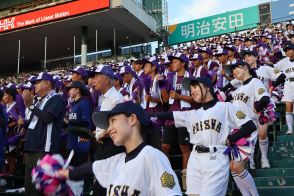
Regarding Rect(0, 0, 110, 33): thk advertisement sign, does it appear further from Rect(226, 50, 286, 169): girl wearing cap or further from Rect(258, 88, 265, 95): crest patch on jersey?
Rect(258, 88, 265, 95): crest patch on jersey

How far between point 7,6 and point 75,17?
444 inches

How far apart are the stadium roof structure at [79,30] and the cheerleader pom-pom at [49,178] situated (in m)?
23.6

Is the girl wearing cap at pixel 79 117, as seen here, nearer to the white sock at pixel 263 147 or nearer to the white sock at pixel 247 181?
the white sock at pixel 247 181

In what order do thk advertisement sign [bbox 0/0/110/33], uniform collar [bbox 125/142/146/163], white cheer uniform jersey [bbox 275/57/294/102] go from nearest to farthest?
uniform collar [bbox 125/142/146/163] → white cheer uniform jersey [bbox 275/57/294/102] → thk advertisement sign [bbox 0/0/110/33]

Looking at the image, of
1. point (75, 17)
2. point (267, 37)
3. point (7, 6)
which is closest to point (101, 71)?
point (267, 37)

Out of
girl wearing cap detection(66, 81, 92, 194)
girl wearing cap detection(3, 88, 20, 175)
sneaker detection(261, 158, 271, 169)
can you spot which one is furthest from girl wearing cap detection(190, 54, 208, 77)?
girl wearing cap detection(3, 88, 20, 175)

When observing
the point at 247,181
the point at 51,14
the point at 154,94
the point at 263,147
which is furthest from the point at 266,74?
the point at 51,14

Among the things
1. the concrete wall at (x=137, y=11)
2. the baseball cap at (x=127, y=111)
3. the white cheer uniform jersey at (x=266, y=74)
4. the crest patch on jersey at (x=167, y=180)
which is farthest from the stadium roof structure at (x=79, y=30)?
the crest patch on jersey at (x=167, y=180)

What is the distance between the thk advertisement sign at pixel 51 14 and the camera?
84.9ft

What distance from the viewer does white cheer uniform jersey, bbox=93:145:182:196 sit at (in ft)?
8.21

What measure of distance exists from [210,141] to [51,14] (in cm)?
2479

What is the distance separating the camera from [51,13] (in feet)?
89.2

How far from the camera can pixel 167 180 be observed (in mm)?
2498

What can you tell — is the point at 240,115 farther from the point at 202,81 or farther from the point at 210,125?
the point at 202,81
